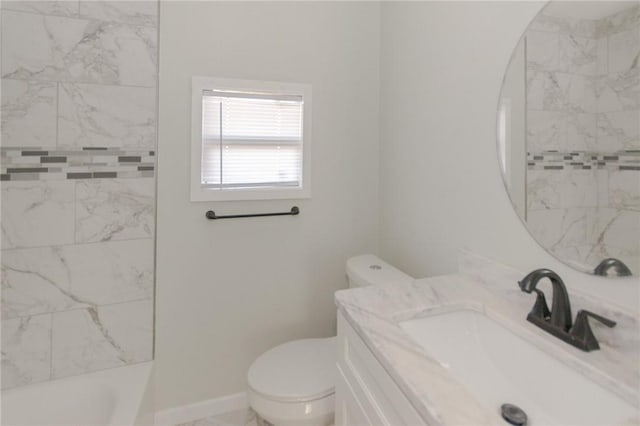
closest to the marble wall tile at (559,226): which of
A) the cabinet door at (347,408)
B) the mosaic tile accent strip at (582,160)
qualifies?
the mosaic tile accent strip at (582,160)

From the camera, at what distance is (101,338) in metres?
1.67

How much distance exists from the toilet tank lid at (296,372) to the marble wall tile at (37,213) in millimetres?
1095

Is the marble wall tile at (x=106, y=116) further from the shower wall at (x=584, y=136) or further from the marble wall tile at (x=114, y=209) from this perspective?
the shower wall at (x=584, y=136)

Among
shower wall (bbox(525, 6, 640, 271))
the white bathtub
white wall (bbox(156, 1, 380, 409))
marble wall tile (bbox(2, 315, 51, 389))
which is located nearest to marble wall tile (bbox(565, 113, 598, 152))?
shower wall (bbox(525, 6, 640, 271))

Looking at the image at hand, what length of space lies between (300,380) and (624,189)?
4.20 ft

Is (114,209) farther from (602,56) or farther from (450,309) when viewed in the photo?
(602,56)

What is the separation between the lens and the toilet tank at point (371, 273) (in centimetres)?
157

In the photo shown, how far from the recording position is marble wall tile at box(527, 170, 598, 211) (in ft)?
2.98

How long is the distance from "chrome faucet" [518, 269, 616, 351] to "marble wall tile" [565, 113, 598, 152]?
0.36 m

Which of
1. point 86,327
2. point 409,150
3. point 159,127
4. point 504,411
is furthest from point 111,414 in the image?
point 409,150

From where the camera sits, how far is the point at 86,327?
1646mm

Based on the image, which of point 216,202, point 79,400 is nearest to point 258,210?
point 216,202

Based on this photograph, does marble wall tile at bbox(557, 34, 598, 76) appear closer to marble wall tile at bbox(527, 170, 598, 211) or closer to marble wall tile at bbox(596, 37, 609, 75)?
marble wall tile at bbox(596, 37, 609, 75)

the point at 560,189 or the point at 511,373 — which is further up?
the point at 560,189
